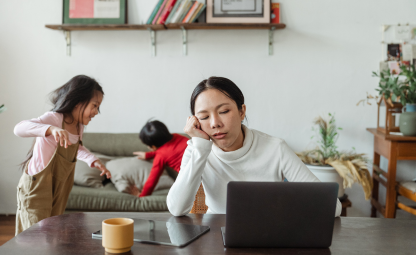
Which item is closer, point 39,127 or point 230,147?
point 230,147

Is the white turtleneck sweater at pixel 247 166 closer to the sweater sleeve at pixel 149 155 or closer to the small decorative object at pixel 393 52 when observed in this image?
the sweater sleeve at pixel 149 155

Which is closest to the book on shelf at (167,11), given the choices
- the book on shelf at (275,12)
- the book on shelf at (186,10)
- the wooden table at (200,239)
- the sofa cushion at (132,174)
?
the book on shelf at (186,10)

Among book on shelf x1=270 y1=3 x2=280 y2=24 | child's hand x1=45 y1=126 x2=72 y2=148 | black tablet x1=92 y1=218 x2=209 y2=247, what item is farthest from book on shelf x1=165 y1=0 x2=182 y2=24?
black tablet x1=92 y1=218 x2=209 y2=247

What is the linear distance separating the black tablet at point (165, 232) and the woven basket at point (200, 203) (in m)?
0.34

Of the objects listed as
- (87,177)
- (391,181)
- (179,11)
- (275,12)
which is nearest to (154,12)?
(179,11)

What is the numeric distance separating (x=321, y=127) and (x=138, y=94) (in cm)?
158

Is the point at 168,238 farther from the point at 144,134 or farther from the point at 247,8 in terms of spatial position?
the point at 247,8

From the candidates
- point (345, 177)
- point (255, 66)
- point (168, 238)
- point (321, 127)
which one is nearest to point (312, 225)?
point (168, 238)

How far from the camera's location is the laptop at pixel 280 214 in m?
0.80

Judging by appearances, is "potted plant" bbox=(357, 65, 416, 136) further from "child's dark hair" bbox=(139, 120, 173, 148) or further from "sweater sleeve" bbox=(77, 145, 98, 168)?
"sweater sleeve" bbox=(77, 145, 98, 168)

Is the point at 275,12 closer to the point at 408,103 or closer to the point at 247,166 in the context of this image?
the point at 408,103

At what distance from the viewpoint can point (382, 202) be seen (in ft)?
10.0

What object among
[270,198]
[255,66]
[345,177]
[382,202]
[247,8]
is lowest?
[382,202]

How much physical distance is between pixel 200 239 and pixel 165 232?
103 millimetres
